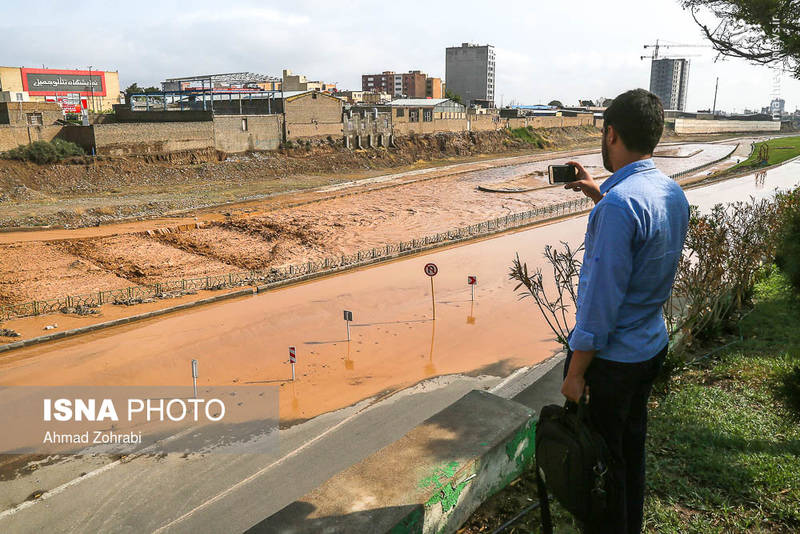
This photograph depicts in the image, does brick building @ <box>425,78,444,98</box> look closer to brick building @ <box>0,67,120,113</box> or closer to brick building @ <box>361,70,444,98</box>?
brick building @ <box>361,70,444,98</box>

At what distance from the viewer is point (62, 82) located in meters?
72.1

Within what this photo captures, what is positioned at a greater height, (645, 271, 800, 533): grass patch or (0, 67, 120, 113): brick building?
(0, 67, 120, 113): brick building

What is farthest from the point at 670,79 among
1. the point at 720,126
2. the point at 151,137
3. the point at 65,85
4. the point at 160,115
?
the point at 151,137

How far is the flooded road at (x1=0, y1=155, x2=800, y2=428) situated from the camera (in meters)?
12.7

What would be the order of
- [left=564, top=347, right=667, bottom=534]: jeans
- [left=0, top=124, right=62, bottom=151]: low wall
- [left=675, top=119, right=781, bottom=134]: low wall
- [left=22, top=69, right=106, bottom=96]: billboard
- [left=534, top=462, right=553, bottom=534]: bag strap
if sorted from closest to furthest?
1. [left=564, top=347, right=667, bottom=534]: jeans
2. [left=534, top=462, right=553, bottom=534]: bag strap
3. [left=0, top=124, right=62, bottom=151]: low wall
4. [left=22, top=69, right=106, bottom=96]: billboard
5. [left=675, top=119, right=781, bottom=134]: low wall

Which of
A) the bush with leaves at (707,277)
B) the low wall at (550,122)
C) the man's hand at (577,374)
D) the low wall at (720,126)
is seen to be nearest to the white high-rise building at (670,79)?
the low wall at (720,126)

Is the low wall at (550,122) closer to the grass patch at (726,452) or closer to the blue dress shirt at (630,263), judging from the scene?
the grass patch at (726,452)

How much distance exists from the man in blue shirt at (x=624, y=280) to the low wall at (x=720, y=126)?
120493 mm

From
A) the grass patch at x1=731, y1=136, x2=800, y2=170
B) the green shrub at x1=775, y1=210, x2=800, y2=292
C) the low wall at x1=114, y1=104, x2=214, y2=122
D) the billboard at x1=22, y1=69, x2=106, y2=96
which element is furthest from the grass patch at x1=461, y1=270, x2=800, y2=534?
the billboard at x1=22, y1=69, x2=106, y2=96

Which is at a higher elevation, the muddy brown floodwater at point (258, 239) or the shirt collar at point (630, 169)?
the shirt collar at point (630, 169)

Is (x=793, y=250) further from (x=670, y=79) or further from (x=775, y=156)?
(x=670, y=79)

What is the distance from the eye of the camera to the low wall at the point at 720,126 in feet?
366

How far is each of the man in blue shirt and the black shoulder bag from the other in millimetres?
113

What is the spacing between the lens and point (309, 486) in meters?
7.82
